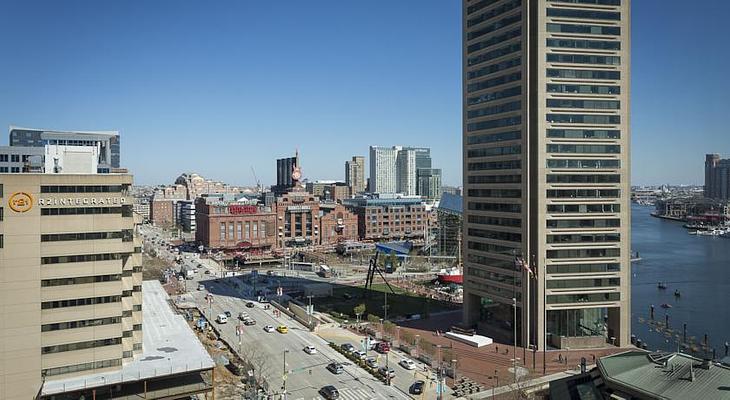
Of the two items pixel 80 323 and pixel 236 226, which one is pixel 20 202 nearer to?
pixel 80 323

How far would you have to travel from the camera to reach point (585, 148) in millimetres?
53000

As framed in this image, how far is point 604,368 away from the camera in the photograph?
28719 mm

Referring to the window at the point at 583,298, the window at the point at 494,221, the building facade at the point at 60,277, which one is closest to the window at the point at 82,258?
the building facade at the point at 60,277

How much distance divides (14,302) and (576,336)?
162 feet

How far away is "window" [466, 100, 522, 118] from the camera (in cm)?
5406

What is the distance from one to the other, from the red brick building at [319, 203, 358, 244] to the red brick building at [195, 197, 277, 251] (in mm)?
16243

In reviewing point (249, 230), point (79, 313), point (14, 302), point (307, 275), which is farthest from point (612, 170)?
point (249, 230)

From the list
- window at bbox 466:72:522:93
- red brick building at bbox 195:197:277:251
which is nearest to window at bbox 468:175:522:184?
window at bbox 466:72:522:93

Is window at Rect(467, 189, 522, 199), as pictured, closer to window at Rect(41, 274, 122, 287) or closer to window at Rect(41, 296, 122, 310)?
window at Rect(41, 274, 122, 287)

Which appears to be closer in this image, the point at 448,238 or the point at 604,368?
the point at 604,368

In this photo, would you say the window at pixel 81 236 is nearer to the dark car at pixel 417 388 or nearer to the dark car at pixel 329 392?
the dark car at pixel 329 392

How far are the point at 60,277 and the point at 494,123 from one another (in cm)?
4306

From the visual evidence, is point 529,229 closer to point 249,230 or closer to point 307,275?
point 307,275

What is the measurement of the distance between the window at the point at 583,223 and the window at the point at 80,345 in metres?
40.0
